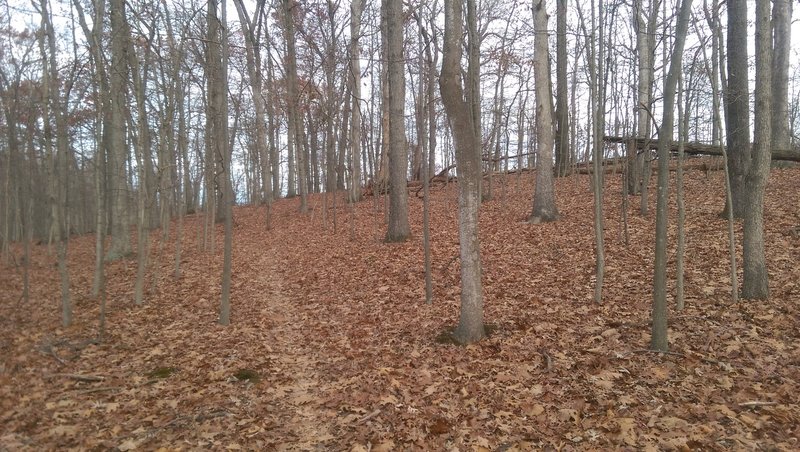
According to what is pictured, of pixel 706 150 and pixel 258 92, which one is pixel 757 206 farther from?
pixel 258 92

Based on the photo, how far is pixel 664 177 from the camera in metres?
4.44

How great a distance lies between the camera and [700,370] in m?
4.29

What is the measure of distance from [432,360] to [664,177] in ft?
10.6

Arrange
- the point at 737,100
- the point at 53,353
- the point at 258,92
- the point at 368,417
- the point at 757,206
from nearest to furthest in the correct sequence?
1. the point at 368,417
2. the point at 757,206
3. the point at 53,353
4. the point at 737,100
5. the point at 258,92

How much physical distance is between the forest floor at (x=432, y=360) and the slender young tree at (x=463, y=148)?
93 cm

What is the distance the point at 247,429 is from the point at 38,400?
2.45 metres

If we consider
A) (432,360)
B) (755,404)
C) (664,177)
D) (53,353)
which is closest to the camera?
(755,404)

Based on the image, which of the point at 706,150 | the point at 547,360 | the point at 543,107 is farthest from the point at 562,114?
the point at 547,360

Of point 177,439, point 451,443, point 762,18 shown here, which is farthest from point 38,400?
point 762,18

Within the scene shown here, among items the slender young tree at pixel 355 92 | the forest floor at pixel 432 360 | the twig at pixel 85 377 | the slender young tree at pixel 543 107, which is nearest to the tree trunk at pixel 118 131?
the forest floor at pixel 432 360

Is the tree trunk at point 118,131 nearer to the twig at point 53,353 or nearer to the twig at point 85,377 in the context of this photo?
the twig at point 53,353

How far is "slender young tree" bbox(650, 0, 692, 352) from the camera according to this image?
427cm

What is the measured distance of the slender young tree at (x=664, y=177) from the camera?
14.0ft

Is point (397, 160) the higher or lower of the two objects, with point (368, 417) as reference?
higher
